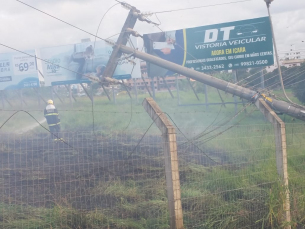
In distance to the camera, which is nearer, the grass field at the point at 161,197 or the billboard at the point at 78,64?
the grass field at the point at 161,197

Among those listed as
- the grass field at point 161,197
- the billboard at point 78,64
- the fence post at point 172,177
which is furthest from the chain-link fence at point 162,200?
the billboard at point 78,64

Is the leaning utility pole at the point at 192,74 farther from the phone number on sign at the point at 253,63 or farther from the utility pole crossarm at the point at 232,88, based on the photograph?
the phone number on sign at the point at 253,63

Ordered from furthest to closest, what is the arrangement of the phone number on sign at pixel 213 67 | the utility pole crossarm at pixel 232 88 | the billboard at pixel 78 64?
the billboard at pixel 78 64
the phone number on sign at pixel 213 67
the utility pole crossarm at pixel 232 88

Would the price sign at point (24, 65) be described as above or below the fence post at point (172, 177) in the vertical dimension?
→ above

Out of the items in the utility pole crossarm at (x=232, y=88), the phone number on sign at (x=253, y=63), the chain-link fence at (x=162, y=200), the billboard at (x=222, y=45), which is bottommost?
the chain-link fence at (x=162, y=200)

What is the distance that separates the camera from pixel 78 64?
21.0 m

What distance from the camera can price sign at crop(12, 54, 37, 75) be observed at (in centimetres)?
2167

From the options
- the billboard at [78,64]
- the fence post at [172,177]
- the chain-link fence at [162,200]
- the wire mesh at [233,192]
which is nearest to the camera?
the fence post at [172,177]

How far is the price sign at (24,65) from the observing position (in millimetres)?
21672

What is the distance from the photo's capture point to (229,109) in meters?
17.5

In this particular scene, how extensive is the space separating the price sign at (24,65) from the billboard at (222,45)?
7.81 meters

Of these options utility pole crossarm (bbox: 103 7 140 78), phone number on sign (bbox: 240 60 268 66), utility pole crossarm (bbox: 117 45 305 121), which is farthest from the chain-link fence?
phone number on sign (bbox: 240 60 268 66)

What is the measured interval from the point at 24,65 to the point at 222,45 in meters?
11.3

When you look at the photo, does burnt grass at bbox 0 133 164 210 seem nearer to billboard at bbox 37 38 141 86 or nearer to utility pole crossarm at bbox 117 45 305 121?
utility pole crossarm at bbox 117 45 305 121
